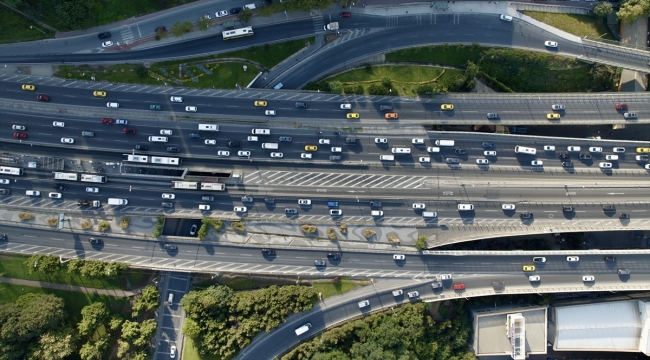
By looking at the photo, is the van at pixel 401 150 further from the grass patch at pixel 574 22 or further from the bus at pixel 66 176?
the bus at pixel 66 176

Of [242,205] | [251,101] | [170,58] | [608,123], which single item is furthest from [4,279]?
[608,123]

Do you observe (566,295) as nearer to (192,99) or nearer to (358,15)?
(358,15)

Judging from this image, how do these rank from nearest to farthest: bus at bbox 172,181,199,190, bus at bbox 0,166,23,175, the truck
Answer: bus at bbox 172,181,199,190 < bus at bbox 0,166,23,175 < the truck

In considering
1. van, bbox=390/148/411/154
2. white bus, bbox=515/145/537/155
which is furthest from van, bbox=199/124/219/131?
white bus, bbox=515/145/537/155

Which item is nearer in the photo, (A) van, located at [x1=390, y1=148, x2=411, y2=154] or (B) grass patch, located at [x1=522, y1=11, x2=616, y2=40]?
(A) van, located at [x1=390, y1=148, x2=411, y2=154]

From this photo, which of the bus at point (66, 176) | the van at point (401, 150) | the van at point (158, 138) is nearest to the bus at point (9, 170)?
the bus at point (66, 176)

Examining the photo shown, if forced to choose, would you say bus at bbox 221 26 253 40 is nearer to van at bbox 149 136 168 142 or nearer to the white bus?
van at bbox 149 136 168 142
